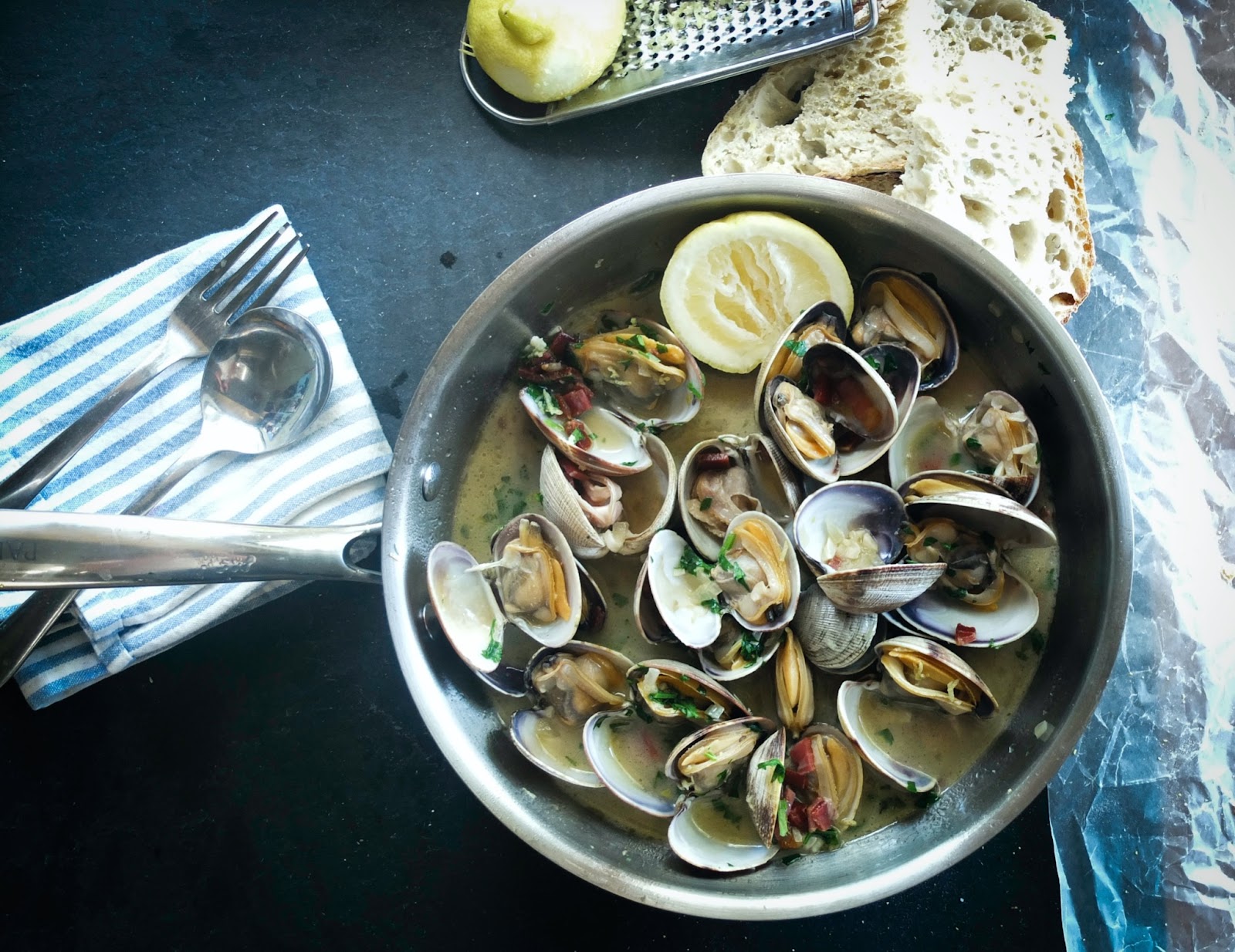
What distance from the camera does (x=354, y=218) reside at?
2025 mm

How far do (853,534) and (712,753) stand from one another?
0.51 meters

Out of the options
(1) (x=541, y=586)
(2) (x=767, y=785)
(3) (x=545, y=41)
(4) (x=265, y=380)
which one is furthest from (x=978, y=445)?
(4) (x=265, y=380)

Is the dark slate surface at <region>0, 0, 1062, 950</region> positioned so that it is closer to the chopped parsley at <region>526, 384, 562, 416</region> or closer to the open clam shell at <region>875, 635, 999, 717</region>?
the chopped parsley at <region>526, 384, 562, 416</region>

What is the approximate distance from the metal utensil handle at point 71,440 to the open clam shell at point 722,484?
42.3 inches

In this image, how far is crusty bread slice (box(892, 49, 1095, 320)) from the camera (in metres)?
1.85

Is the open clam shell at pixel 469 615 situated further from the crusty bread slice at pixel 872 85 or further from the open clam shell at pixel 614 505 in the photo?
the crusty bread slice at pixel 872 85

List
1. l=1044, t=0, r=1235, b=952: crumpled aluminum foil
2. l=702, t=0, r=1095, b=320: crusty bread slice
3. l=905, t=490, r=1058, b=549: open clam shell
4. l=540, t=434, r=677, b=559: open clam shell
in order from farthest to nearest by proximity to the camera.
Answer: l=1044, t=0, r=1235, b=952: crumpled aluminum foil → l=702, t=0, r=1095, b=320: crusty bread slice → l=540, t=434, r=677, b=559: open clam shell → l=905, t=490, r=1058, b=549: open clam shell

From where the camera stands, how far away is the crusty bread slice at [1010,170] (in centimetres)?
185

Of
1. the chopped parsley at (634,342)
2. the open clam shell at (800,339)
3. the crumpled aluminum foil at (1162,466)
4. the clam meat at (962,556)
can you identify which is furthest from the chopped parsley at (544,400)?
the crumpled aluminum foil at (1162,466)

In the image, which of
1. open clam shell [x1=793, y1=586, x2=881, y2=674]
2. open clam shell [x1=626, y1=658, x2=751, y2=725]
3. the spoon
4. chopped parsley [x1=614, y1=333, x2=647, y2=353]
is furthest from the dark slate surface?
open clam shell [x1=793, y1=586, x2=881, y2=674]

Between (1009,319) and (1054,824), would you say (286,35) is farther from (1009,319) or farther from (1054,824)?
(1054,824)

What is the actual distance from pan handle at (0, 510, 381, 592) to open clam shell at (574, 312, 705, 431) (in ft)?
1.97

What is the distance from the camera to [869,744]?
1.78m

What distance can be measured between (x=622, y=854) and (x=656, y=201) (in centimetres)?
128
